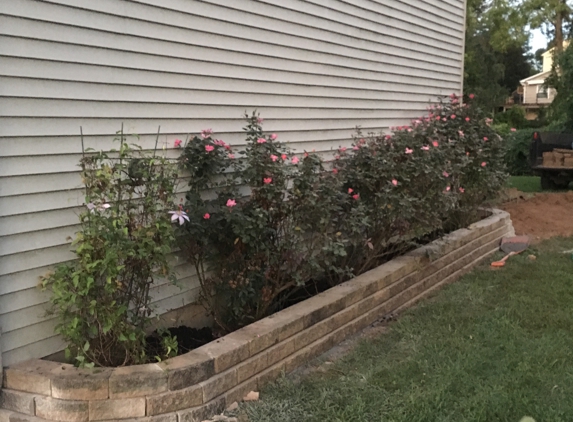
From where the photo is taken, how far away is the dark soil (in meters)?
3.44

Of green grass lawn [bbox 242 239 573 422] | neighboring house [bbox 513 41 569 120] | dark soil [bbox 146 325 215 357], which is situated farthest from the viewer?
neighboring house [bbox 513 41 569 120]

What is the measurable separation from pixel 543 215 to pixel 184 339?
7020 millimetres

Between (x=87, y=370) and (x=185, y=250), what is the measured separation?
1.19 meters

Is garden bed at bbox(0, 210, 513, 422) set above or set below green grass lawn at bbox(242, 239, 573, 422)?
above

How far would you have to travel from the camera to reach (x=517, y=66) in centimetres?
4669

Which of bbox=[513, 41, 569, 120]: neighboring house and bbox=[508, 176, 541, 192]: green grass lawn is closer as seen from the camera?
bbox=[508, 176, 541, 192]: green grass lawn

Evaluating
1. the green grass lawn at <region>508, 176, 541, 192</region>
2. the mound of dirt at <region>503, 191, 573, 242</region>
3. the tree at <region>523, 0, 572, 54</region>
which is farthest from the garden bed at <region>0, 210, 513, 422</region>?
the tree at <region>523, 0, 572, 54</region>

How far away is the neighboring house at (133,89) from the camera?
2.99 m

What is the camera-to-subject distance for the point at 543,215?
906 centimetres

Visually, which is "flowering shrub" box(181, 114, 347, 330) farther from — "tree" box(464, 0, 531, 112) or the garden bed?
"tree" box(464, 0, 531, 112)

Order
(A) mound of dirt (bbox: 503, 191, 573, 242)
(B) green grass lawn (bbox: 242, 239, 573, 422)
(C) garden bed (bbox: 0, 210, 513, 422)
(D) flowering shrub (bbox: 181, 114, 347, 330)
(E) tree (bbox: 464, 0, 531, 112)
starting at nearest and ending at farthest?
(C) garden bed (bbox: 0, 210, 513, 422) → (B) green grass lawn (bbox: 242, 239, 573, 422) → (D) flowering shrub (bbox: 181, 114, 347, 330) → (A) mound of dirt (bbox: 503, 191, 573, 242) → (E) tree (bbox: 464, 0, 531, 112)

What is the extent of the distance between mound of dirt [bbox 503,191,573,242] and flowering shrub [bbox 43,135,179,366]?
234 inches

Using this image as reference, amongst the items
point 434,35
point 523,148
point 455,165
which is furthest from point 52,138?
point 523,148

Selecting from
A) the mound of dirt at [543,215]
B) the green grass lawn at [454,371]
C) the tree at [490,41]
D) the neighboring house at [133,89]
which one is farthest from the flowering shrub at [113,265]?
the tree at [490,41]
